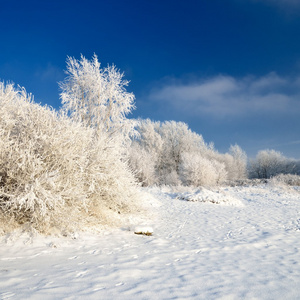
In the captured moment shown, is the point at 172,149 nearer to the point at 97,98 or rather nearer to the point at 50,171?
the point at 97,98

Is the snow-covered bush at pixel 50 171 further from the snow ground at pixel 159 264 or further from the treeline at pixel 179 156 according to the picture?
the treeline at pixel 179 156

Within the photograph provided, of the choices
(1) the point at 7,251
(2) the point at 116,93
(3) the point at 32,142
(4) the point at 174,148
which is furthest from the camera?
(4) the point at 174,148

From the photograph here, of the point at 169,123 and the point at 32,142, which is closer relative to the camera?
the point at 32,142

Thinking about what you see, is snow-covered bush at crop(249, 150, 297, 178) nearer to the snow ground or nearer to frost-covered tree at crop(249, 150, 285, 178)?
frost-covered tree at crop(249, 150, 285, 178)

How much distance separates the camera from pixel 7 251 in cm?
494

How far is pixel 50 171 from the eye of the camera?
5480 millimetres

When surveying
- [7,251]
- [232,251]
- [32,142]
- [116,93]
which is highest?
[116,93]

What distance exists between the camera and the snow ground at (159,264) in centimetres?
315

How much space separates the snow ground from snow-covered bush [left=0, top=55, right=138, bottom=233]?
594 millimetres

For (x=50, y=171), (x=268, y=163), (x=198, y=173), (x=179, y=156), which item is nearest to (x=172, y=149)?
(x=179, y=156)

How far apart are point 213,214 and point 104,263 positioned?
22.5ft

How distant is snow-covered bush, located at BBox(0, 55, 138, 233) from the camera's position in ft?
16.8

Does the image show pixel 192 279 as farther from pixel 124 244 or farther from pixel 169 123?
pixel 169 123

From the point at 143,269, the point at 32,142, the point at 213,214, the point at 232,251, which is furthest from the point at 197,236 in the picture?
the point at 32,142
